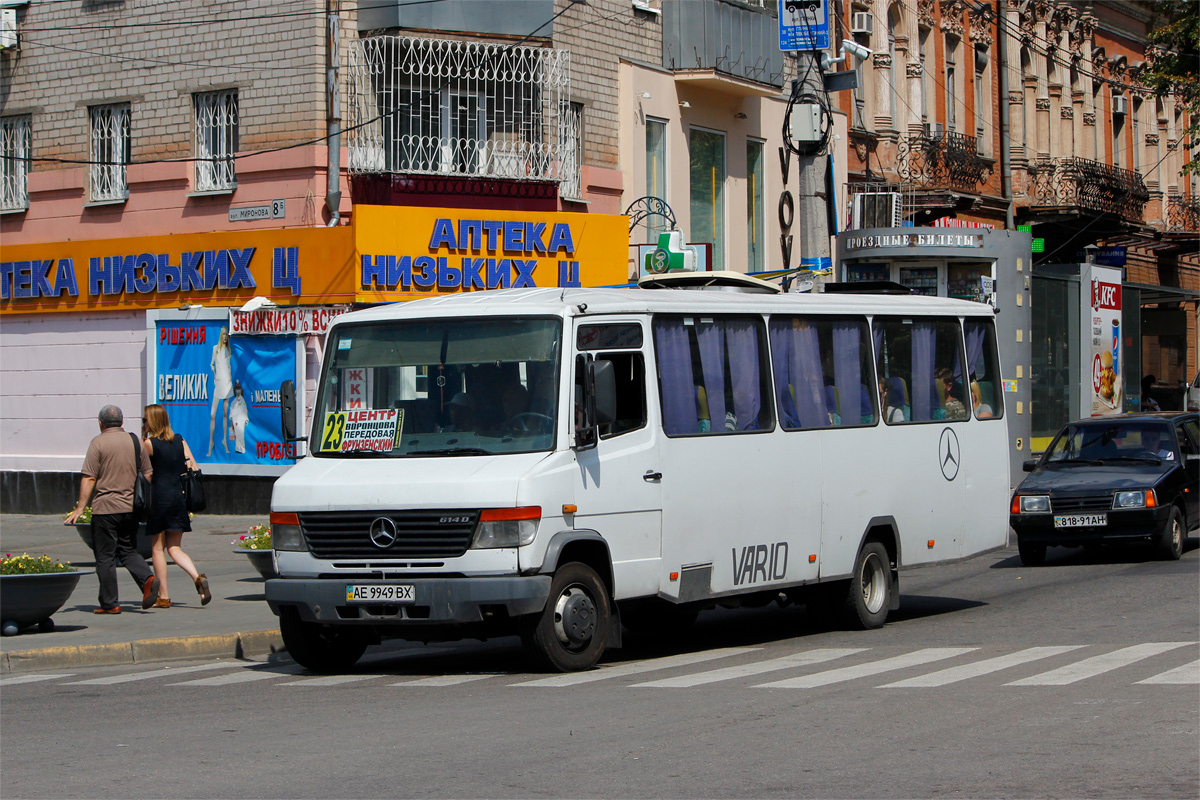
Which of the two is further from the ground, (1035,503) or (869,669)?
(1035,503)

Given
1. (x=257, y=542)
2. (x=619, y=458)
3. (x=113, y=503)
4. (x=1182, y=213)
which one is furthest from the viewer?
(x=1182, y=213)

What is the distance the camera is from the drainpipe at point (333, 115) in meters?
22.1

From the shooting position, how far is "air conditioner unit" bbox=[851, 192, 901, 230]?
1224 inches

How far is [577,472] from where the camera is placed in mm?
10125

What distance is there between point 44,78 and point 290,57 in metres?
5.46

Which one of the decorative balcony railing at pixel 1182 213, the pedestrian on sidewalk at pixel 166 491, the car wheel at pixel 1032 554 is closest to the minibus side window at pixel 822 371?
the pedestrian on sidewalk at pixel 166 491

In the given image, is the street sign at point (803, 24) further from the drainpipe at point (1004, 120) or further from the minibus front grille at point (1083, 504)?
the drainpipe at point (1004, 120)

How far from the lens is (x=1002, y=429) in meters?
14.7

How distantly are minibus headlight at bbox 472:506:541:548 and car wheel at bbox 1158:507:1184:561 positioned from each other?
389 inches

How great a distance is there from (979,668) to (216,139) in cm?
1685

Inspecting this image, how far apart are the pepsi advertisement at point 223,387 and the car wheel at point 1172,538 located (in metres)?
12.0

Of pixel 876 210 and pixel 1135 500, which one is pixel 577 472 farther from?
pixel 876 210

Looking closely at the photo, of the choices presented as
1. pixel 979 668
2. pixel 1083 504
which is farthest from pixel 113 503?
pixel 1083 504

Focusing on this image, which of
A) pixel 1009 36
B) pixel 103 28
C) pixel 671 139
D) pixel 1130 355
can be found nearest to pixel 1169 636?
pixel 671 139
